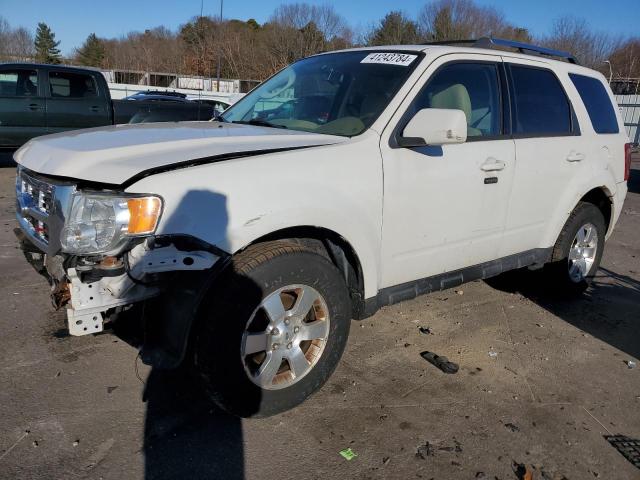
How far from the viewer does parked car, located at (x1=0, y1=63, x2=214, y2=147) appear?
9.52m

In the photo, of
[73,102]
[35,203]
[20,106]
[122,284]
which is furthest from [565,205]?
[20,106]

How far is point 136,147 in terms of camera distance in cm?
256

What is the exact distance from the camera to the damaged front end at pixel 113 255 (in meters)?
2.26

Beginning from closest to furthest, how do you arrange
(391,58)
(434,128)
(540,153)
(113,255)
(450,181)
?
(113,255), (434,128), (450,181), (391,58), (540,153)

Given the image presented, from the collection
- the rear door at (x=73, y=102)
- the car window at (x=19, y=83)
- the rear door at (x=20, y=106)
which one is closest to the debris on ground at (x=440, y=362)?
the rear door at (x=73, y=102)

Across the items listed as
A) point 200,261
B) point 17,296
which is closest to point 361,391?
point 200,261

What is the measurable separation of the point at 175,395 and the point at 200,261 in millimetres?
1085

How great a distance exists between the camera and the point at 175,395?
3.02 metres

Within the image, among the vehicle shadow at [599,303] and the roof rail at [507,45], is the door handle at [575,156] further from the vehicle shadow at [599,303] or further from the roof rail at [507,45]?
the vehicle shadow at [599,303]

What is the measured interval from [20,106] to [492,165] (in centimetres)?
904

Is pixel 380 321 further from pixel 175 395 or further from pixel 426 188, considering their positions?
pixel 175 395

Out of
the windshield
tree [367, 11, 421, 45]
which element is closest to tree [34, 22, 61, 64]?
tree [367, 11, 421, 45]

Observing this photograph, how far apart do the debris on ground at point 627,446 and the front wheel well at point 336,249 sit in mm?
1444

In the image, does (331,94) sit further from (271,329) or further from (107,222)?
(107,222)
